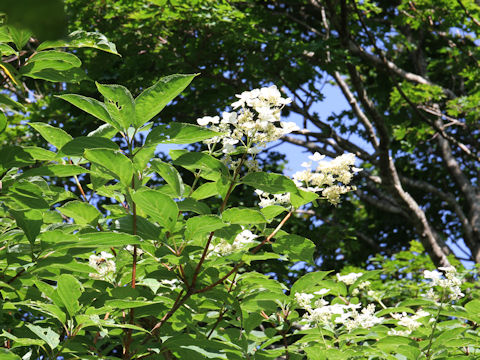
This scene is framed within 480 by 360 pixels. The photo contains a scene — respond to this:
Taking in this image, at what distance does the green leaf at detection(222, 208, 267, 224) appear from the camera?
1.33 m

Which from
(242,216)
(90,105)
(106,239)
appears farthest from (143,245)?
(90,105)

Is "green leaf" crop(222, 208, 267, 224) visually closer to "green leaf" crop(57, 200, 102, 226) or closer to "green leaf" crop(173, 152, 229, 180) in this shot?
"green leaf" crop(173, 152, 229, 180)

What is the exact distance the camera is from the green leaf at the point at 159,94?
1277 millimetres

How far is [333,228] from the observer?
753 centimetres

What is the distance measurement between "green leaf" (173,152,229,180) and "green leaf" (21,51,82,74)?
53 centimetres

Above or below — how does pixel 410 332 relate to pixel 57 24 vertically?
above

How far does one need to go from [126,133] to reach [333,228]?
642 cm

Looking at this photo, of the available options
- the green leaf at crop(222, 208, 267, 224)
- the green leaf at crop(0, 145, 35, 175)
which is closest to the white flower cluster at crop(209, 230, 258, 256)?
the green leaf at crop(222, 208, 267, 224)

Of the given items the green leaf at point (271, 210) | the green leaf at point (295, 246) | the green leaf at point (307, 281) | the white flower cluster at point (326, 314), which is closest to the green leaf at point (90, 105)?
the green leaf at point (271, 210)

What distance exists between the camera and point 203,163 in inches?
54.1

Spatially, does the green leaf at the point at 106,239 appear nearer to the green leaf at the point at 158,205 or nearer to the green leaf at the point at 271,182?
the green leaf at the point at 158,205

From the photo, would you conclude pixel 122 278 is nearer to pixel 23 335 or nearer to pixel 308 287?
pixel 23 335

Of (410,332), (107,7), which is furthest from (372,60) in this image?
(410,332)

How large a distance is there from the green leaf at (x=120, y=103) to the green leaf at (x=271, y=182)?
342 mm
